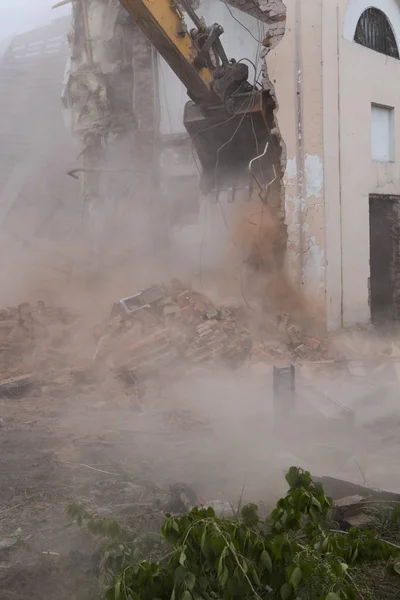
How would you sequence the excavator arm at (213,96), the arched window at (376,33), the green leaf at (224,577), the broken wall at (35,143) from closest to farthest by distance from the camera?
the green leaf at (224,577), the excavator arm at (213,96), the arched window at (376,33), the broken wall at (35,143)

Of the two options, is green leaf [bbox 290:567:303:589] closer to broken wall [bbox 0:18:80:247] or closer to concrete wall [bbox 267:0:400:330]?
concrete wall [bbox 267:0:400:330]

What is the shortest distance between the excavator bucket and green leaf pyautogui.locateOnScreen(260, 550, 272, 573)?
319 inches

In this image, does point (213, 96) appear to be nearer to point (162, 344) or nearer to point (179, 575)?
point (162, 344)

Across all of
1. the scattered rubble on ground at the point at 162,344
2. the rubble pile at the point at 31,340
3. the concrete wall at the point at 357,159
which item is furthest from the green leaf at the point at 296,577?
the concrete wall at the point at 357,159

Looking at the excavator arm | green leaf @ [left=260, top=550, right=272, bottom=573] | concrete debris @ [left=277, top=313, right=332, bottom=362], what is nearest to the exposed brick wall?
the excavator arm

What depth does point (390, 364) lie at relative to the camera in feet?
27.8

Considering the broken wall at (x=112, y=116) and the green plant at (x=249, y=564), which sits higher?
the broken wall at (x=112, y=116)

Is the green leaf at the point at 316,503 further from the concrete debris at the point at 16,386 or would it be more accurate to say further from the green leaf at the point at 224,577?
the concrete debris at the point at 16,386

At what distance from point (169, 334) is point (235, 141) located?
394 centimetres

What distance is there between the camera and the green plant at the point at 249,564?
227cm

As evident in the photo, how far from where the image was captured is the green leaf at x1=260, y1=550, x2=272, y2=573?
234 cm

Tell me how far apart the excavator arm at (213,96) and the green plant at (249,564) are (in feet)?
25.0

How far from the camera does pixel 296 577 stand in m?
2.25

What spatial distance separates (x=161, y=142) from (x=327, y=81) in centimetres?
378
